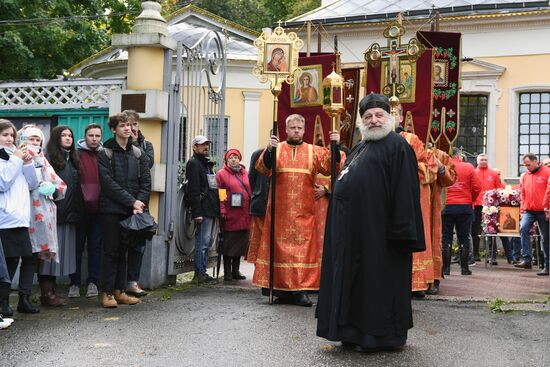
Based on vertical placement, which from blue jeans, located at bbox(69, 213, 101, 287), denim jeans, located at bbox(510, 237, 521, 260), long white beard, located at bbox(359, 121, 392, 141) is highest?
long white beard, located at bbox(359, 121, 392, 141)

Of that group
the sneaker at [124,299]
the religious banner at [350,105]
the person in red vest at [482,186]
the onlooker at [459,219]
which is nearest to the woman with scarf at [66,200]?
the sneaker at [124,299]

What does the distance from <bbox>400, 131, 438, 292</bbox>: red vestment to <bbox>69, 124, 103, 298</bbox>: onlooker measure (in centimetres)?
353

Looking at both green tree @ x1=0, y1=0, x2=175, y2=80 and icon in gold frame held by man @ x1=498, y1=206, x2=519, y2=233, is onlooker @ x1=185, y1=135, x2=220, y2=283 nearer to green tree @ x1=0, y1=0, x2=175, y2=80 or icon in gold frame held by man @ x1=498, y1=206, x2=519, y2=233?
icon in gold frame held by man @ x1=498, y1=206, x2=519, y2=233

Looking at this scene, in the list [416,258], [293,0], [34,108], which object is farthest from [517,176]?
[293,0]

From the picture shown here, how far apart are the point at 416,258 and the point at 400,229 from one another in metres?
3.37

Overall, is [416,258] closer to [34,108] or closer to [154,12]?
[154,12]

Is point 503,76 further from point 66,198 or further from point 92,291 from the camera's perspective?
point 66,198

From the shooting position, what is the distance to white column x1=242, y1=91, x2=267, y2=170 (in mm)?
24969

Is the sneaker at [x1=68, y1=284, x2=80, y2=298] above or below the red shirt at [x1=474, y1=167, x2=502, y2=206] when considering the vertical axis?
below

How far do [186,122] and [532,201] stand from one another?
6.64 meters

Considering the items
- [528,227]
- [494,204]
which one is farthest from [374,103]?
[494,204]

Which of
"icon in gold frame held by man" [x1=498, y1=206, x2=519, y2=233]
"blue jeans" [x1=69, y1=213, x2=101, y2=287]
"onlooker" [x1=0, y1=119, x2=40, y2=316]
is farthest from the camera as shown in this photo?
"icon in gold frame held by man" [x1=498, y1=206, x2=519, y2=233]

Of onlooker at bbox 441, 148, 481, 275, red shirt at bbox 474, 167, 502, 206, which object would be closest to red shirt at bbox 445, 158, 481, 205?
onlooker at bbox 441, 148, 481, 275

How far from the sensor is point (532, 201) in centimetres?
1495
